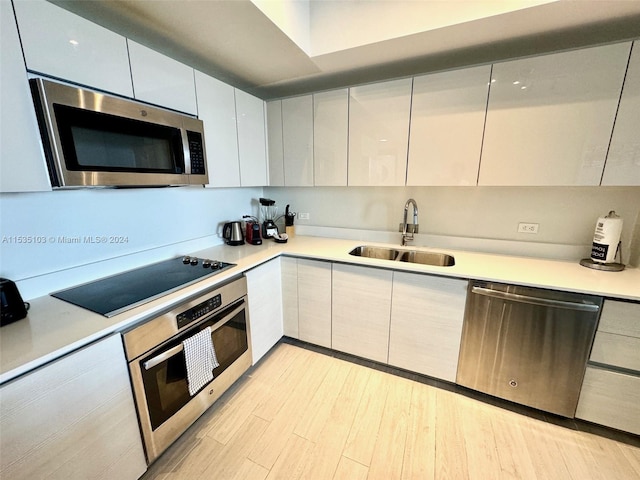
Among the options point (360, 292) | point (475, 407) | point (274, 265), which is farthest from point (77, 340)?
point (475, 407)

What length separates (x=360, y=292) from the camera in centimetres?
183

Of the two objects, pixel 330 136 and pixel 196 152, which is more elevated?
pixel 330 136

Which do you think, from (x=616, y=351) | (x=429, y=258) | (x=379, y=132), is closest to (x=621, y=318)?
(x=616, y=351)

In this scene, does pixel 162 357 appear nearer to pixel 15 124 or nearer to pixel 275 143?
pixel 15 124

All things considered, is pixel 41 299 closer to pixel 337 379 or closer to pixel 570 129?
pixel 337 379

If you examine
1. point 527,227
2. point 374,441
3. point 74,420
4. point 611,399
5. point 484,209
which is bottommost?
point 374,441

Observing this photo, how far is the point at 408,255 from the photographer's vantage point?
2.10m

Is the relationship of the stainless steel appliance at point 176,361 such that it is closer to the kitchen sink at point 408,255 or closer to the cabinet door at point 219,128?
the cabinet door at point 219,128

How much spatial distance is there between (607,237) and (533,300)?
2.16ft

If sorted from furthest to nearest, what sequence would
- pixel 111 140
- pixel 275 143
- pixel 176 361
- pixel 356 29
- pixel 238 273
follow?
pixel 275 143 < pixel 238 273 < pixel 356 29 < pixel 176 361 < pixel 111 140

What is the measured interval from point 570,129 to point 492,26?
0.72m

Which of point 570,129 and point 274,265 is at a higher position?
point 570,129

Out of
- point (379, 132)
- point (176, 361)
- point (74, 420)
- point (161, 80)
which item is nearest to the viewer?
point (74, 420)

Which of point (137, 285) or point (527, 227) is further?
point (527, 227)
